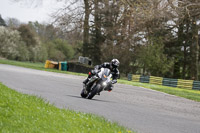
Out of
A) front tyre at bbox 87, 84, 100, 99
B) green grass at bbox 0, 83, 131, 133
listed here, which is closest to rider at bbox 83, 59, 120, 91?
front tyre at bbox 87, 84, 100, 99

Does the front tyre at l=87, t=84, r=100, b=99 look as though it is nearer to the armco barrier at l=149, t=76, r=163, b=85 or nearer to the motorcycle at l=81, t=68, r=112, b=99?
the motorcycle at l=81, t=68, r=112, b=99

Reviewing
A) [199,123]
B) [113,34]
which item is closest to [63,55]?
[113,34]

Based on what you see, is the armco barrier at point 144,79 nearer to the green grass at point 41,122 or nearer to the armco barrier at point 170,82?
the armco barrier at point 170,82

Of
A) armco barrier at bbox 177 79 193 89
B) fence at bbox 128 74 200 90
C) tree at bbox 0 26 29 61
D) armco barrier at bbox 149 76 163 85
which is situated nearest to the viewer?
fence at bbox 128 74 200 90

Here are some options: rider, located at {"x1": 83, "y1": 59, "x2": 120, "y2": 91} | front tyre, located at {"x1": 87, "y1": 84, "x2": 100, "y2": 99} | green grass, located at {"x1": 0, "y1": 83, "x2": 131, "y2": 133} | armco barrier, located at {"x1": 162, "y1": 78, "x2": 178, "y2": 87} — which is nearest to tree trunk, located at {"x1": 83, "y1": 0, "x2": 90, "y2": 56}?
armco barrier, located at {"x1": 162, "y1": 78, "x2": 178, "y2": 87}

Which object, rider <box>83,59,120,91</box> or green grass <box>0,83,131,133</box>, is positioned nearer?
green grass <box>0,83,131,133</box>

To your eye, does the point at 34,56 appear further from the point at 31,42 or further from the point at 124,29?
the point at 124,29

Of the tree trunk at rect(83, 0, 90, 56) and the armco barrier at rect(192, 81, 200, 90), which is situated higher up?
the tree trunk at rect(83, 0, 90, 56)

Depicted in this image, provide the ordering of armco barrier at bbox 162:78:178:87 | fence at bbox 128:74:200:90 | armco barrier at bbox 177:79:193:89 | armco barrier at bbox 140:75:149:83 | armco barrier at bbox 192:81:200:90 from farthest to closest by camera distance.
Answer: armco barrier at bbox 140:75:149:83 < armco barrier at bbox 162:78:178:87 < armco barrier at bbox 177:79:193:89 < fence at bbox 128:74:200:90 < armco barrier at bbox 192:81:200:90

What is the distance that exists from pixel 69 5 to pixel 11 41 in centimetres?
3974

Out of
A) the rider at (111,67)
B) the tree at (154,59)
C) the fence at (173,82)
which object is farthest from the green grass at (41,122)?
the tree at (154,59)

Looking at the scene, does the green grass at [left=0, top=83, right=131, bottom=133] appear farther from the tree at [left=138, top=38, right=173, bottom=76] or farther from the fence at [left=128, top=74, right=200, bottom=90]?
the tree at [left=138, top=38, right=173, bottom=76]

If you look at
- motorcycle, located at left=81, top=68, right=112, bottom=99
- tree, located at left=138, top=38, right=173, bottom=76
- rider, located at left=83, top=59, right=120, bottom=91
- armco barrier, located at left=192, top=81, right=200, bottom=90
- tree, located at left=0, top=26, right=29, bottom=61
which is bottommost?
armco barrier, located at left=192, top=81, right=200, bottom=90

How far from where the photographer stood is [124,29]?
4547cm
